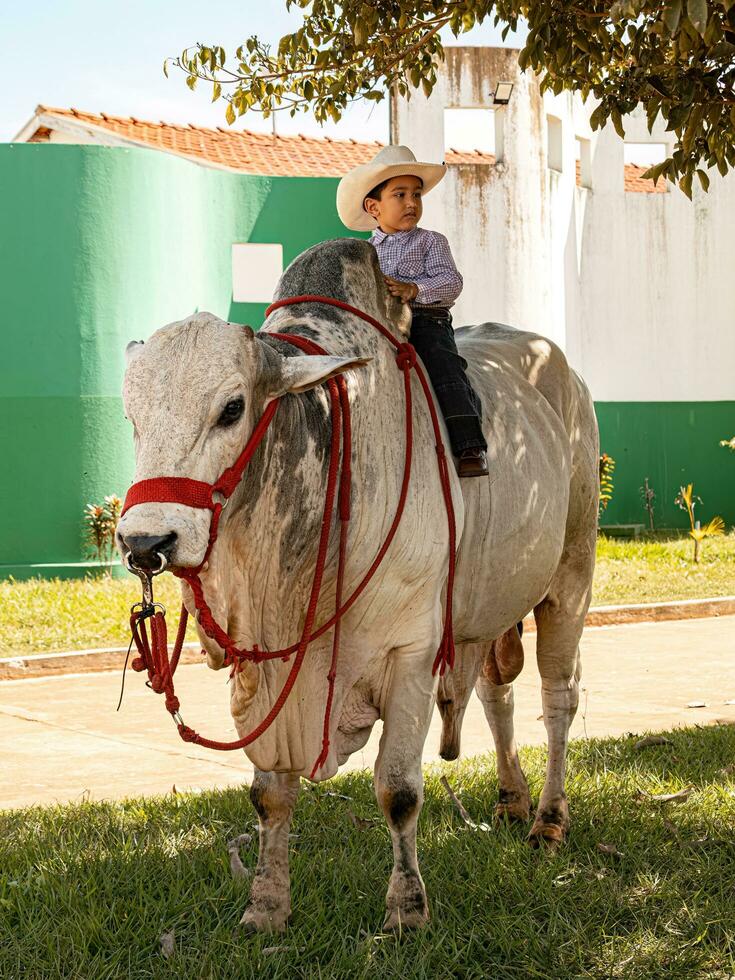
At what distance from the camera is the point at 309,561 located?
3889 millimetres

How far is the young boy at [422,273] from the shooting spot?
4445mm

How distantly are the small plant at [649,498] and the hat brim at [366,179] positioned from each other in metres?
14.4

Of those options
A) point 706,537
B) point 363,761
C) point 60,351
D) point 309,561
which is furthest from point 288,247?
point 309,561

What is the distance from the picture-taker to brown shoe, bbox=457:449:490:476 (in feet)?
14.5

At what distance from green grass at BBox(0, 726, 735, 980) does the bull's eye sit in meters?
1.54

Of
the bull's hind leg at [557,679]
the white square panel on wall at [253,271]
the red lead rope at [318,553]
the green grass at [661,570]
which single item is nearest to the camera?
the red lead rope at [318,553]

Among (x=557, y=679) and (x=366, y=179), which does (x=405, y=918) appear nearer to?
(x=557, y=679)

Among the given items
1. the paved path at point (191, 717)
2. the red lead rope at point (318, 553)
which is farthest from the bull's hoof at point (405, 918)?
the paved path at point (191, 717)

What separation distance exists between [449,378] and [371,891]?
67.6 inches

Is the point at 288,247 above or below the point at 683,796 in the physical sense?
above

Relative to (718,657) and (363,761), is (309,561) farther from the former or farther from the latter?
(718,657)

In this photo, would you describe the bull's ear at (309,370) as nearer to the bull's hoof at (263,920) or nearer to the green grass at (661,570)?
the bull's hoof at (263,920)

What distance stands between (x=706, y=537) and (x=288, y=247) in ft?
21.8

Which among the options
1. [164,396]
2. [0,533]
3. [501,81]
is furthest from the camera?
[501,81]
